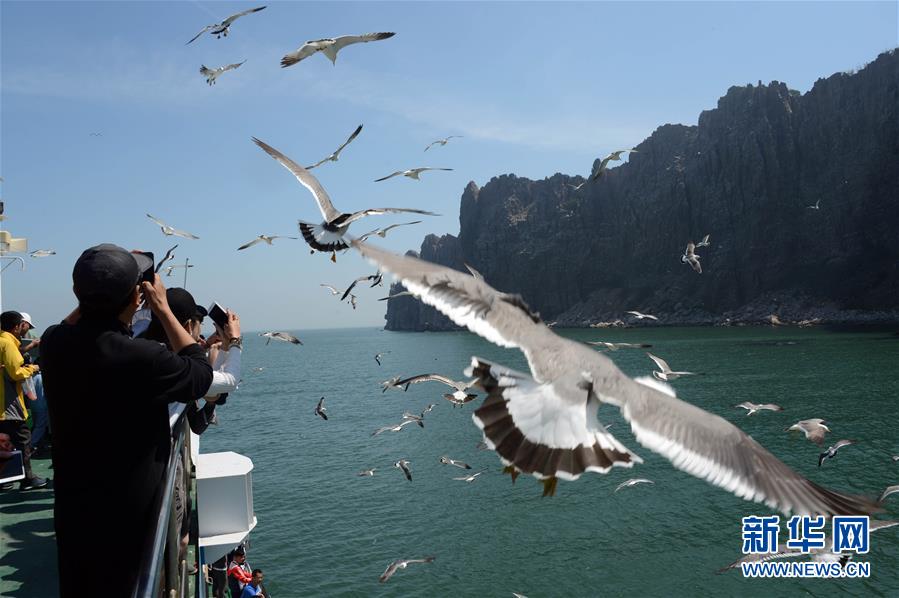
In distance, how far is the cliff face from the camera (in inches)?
4252

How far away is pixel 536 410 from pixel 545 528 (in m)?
20.0

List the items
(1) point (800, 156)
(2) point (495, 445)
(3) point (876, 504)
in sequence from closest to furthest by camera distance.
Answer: (3) point (876, 504) → (2) point (495, 445) → (1) point (800, 156)

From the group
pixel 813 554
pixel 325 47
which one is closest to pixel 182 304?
pixel 325 47

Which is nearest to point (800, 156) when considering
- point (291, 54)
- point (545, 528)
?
point (545, 528)

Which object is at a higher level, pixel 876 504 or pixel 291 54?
pixel 291 54

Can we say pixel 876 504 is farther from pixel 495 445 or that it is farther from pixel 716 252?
pixel 716 252

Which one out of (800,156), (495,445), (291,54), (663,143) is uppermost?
(663,143)

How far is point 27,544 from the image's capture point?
17.8 feet

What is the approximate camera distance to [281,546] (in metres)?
20.9

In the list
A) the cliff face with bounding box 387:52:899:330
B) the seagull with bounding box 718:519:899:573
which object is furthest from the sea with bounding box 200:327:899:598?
the cliff face with bounding box 387:52:899:330

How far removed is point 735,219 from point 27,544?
449 ft

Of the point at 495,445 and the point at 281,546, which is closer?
the point at 495,445

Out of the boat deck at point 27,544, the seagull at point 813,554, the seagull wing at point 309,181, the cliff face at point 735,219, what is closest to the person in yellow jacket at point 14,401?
the boat deck at point 27,544

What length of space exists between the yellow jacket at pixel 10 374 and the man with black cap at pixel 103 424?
5.66m
